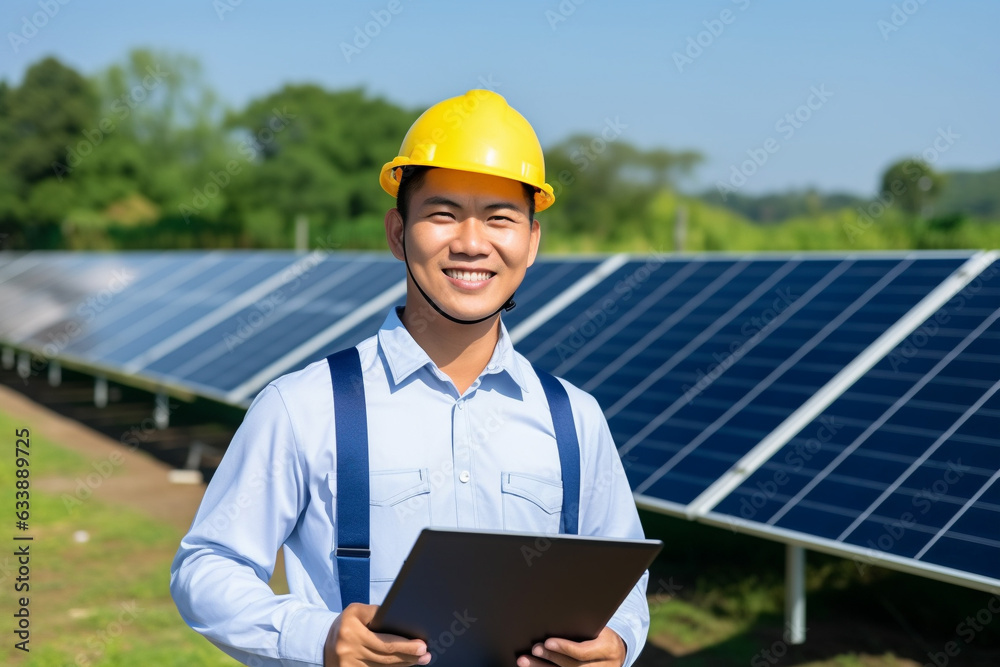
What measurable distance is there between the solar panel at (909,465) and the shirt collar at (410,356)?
288 cm

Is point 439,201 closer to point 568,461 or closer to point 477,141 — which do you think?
point 477,141

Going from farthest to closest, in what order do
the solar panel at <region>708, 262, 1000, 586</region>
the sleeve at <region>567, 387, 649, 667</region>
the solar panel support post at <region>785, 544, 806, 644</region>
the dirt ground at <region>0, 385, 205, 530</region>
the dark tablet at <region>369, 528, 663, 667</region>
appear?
the dirt ground at <region>0, 385, 205, 530</region> → the solar panel support post at <region>785, 544, 806, 644</region> → the solar panel at <region>708, 262, 1000, 586</region> → the sleeve at <region>567, 387, 649, 667</region> → the dark tablet at <region>369, 528, 663, 667</region>

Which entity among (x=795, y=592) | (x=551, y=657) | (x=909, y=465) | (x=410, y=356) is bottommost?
(x=795, y=592)

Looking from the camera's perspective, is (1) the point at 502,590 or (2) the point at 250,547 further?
(2) the point at 250,547

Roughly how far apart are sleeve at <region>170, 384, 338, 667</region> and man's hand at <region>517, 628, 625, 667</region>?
416 millimetres

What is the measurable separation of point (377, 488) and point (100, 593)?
20.4 ft

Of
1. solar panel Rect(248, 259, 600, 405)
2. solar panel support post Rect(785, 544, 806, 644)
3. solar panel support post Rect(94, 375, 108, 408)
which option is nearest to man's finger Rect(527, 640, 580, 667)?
solar panel support post Rect(785, 544, 806, 644)

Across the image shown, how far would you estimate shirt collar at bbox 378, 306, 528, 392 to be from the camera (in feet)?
7.52

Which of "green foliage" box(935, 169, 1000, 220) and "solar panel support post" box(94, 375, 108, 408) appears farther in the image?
"green foliage" box(935, 169, 1000, 220)

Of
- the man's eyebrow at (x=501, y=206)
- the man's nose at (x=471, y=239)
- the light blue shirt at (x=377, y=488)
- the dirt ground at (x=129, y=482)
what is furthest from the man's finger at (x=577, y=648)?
the dirt ground at (x=129, y=482)

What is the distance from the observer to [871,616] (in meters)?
7.05

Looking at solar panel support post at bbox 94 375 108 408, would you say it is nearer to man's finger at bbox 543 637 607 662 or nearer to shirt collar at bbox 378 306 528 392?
shirt collar at bbox 378 306 528 392

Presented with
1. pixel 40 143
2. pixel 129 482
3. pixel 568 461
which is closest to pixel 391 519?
pixel 568 461

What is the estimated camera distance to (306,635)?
1972mm
